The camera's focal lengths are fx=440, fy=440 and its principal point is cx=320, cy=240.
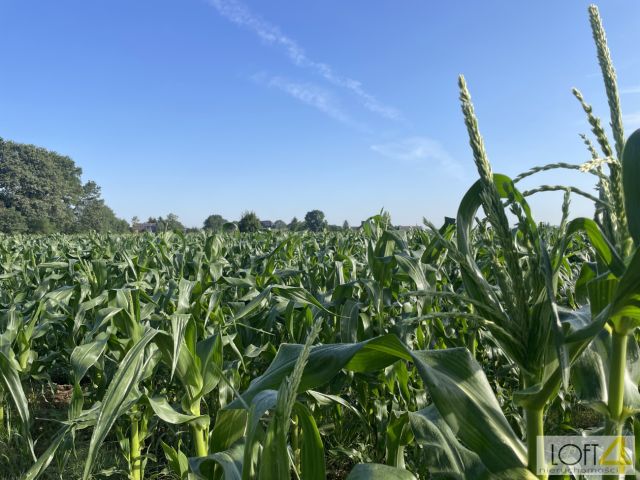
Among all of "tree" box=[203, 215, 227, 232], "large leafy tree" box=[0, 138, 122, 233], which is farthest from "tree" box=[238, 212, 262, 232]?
"large leafy tree" box=[0, 138, 122, 233]

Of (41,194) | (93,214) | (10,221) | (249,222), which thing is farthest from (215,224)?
(93,214)

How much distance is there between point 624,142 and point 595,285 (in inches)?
15.0

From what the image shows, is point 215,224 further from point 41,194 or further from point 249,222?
point 41,194

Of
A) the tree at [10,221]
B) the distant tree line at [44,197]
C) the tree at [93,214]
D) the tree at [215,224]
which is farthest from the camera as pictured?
the tree at [93,214]

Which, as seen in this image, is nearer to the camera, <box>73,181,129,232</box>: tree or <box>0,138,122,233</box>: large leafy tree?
<box>0,138,122,233</box>: large leafy tree

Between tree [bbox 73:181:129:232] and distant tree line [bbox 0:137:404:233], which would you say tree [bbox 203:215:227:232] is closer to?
distant tree line [bbox 0:137:404:233]

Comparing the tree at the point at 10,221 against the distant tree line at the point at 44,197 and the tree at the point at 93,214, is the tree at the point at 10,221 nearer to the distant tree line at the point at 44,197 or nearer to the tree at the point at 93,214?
the distant tree line at the point at 44,197

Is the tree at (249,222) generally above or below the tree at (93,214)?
below

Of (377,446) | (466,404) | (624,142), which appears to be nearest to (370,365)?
(466,404)

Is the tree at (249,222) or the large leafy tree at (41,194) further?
→ the large leafy tree at (41,194)

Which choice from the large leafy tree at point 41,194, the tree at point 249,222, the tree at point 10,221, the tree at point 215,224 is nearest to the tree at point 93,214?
the large leafy tree at point 41,194

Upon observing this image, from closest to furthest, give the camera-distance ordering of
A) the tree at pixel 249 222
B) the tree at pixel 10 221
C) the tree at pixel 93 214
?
the tree at pixel 249 222 → the tree at pixel 10 221 → the tree at pixel 93 214

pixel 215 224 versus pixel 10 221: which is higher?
pixel 10 221

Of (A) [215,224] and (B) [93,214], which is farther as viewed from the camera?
(B) [93,214]
